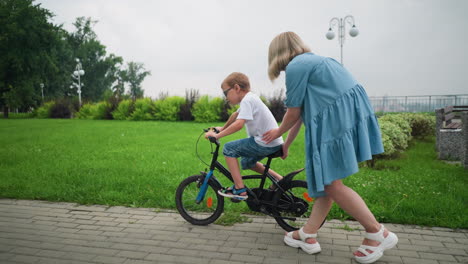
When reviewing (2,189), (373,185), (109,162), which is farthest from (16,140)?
(373,185)

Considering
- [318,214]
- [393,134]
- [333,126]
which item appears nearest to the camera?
[333,126]

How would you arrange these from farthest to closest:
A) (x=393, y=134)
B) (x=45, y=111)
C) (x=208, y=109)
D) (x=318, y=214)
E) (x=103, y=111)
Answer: (x=45, y=111), (x=103, y=111), (x=208, y=109), (x=393, y=134), (x=318, y=214)

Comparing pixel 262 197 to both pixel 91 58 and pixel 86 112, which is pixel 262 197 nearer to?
pixel 86 112

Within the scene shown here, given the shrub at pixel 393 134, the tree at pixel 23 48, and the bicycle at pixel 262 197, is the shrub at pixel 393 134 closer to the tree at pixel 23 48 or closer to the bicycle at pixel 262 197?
the bicycle at pixel 262 197

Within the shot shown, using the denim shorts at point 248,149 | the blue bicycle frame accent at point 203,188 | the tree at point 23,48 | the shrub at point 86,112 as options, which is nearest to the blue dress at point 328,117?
the denim shorts at point 248,149

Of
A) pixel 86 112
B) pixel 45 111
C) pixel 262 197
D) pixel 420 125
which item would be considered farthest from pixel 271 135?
pixel 45 111

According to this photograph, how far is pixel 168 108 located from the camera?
76.6ft

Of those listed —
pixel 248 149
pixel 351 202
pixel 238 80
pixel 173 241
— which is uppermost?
pixel 238 80

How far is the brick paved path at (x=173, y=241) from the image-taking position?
11.5 feet

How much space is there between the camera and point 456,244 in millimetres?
3744

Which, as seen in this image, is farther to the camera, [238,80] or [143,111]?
[143,111]

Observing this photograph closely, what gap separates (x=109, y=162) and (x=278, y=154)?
5593mm

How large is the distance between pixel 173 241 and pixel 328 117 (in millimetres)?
2028

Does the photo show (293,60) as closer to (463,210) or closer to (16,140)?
(463,210)
